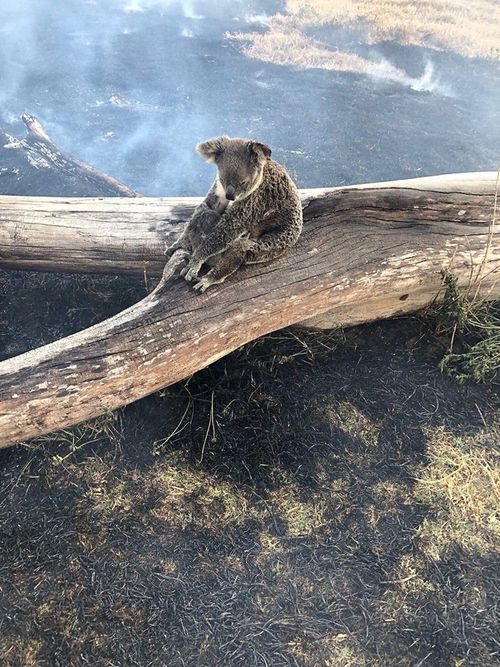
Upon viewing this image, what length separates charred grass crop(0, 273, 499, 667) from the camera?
2.82 meters

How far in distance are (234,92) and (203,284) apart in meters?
7.14

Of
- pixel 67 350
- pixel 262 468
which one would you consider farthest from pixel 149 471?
pixel 67 350

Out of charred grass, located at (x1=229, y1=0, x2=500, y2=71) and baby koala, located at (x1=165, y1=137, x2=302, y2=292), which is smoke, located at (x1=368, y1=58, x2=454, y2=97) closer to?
charred grass, located at (x1=229, y1=0, x2=500, y2=71)

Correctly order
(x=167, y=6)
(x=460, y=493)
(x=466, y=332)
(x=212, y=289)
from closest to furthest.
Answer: (x=460, y=493)
(x=212, y=289)
(x=466, y=332)
(x=167, y=6)

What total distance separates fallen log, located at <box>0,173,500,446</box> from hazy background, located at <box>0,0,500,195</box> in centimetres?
308

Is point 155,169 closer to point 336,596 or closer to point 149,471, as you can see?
point 149,471

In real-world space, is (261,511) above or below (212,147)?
below

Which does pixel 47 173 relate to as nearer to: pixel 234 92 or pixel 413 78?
pixel 234 92

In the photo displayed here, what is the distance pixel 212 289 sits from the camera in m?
3.66

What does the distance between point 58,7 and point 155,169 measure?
236 inches

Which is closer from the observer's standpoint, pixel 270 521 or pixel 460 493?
pixel 270 521

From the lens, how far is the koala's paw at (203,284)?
356cm

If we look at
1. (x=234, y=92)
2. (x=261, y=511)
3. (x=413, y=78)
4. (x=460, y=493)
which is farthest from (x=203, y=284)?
(x=413, y=78)

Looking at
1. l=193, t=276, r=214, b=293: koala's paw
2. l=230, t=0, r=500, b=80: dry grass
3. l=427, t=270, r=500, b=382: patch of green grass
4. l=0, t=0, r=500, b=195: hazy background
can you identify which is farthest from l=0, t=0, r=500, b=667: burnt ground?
l=230, t=0, r=500, b=80: dry grass
